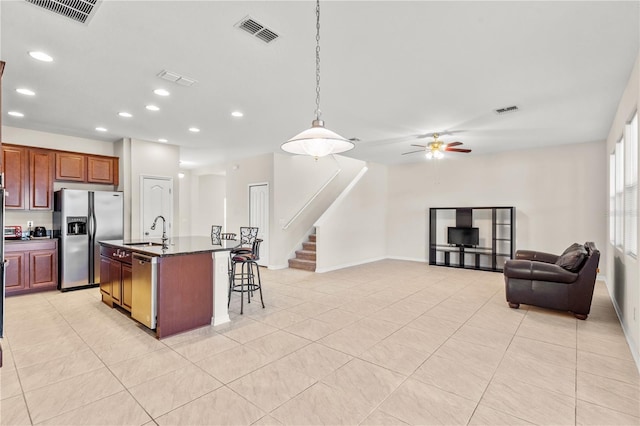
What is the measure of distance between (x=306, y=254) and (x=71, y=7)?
611 centimetres

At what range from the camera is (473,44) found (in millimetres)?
2781

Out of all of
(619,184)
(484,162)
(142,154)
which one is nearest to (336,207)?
(484,162)

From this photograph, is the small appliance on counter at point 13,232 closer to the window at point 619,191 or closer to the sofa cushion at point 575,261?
the sofa cushion at point 575,261

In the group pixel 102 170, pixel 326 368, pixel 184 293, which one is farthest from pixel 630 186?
pixel 102 170

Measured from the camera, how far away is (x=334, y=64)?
3.16 metres

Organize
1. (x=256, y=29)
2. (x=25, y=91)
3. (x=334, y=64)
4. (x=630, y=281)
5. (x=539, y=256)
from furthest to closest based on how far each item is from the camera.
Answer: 1. (x=539, y=256)
2. (x=25, y=91)
3. (x=630, y=281)
4. (x=334, y=64)
5. (x=256, y=29)

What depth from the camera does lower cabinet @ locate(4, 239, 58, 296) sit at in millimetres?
5043

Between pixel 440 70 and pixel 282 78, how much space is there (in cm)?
168

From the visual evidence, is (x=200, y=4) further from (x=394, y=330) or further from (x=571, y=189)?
(x=571, y=189)

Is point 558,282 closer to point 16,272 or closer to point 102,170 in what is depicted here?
point 102,170

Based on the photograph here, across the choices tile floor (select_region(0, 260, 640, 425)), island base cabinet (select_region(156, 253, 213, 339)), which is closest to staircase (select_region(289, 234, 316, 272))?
tile floor (select_region(0, 260, 640, 425))

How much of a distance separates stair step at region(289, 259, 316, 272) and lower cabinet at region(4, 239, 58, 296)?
447 cm

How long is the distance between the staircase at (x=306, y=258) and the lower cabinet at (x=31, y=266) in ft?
14.8

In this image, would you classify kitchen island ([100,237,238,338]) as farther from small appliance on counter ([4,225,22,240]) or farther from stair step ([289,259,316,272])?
stair step ([289,259,316,272])
